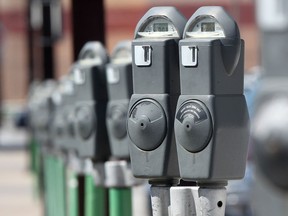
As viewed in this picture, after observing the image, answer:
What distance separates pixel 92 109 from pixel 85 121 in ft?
0.38

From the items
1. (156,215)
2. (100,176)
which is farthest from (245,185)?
(156,215)

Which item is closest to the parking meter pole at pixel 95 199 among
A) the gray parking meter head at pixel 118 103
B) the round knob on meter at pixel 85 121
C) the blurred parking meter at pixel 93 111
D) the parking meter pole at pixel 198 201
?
the blurred parking meter at pixel 93 111

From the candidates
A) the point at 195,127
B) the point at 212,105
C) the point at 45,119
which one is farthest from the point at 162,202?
the point at 45,119

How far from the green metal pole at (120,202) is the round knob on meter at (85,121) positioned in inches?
17.4

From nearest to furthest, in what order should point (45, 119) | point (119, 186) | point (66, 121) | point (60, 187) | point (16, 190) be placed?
point (119, 186)
point (66, 121)
point (60, 187)
point (45, 119)
point (16, 190)

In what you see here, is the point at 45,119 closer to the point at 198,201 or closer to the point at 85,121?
the point at 85,121

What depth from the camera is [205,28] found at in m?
5.90

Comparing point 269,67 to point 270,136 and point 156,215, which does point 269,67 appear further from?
point 156,215

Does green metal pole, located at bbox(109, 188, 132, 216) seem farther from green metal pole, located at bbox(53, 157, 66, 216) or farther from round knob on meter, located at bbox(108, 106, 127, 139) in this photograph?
green metal pole, located at bbox(53, 157, 66, 216)

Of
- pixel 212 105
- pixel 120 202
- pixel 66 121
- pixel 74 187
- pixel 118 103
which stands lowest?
pixel 74 187

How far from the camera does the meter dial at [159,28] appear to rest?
6102mm

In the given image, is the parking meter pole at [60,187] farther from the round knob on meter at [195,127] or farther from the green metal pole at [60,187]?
the round knob on meter at [195,127]

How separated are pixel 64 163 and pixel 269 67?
223cm

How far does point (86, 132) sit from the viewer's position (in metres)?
8.03
